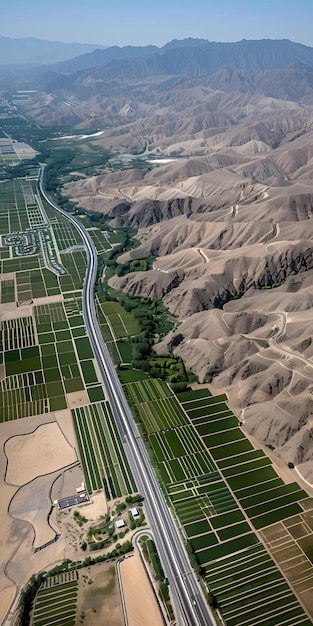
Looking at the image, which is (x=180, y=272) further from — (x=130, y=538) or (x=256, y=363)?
(x=130, y=538)

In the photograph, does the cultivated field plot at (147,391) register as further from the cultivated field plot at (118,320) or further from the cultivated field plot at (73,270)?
the cultivated field plot at (73,270)

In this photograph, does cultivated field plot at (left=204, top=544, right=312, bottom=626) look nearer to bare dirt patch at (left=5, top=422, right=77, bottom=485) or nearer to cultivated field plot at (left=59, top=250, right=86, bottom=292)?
bare dirt patch at (left=5, top=422, right=77, bottom=485)

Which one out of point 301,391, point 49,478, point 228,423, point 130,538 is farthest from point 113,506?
A: point 301,391

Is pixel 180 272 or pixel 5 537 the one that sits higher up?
pixel 180 272

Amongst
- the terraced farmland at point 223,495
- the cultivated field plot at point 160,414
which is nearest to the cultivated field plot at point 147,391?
the terraced farmland at point 223,495

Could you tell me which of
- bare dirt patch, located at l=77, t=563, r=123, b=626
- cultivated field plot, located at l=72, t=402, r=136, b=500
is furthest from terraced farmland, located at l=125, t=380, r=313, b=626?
bare dirt patch, located at l=77, t=563, r=123, b=626
